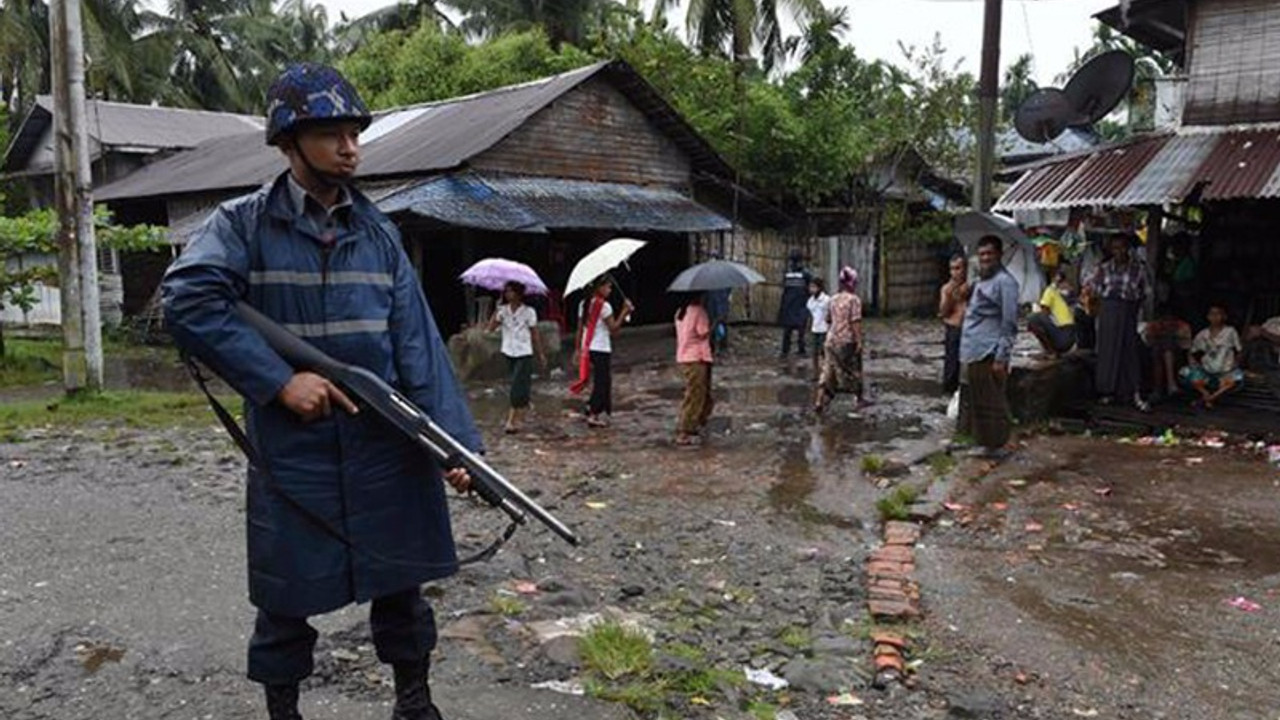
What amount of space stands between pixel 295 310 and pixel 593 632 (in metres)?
1.81

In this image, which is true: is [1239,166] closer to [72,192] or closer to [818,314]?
[818,314]

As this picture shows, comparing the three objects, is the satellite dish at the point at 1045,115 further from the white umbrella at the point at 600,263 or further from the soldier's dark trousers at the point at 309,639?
the soldier's dark trousers at the point at 309,639

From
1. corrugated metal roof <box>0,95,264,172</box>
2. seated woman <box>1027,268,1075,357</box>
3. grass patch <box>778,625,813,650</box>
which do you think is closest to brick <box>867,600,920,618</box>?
grass patch <box>778,625,813,650</box>

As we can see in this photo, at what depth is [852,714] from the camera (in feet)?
11.2

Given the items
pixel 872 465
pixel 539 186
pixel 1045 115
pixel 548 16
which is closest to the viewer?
pixel 872 465

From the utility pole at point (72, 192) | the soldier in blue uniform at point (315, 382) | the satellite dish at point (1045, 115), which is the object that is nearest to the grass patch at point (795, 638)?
the soldier in blue uniform at point (315, 382)

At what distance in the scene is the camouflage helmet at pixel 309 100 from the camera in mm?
2547

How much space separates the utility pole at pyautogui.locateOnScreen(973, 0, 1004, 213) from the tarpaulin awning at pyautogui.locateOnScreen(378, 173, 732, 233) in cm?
674

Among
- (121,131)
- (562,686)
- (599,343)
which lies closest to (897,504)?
(562,686)

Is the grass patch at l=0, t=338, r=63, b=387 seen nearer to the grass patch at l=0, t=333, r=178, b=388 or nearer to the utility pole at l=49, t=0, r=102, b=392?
the grass patch at l=0, t=333, r=178, b=388

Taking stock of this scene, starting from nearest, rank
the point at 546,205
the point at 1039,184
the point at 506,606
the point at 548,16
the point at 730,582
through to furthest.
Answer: the point at 506,606 → the point at 730,582 → the point at 1039,184 → the point at 546,205 → the point at 548,16

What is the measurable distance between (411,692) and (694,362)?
5.81 metres

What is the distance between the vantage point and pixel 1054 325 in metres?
9.53

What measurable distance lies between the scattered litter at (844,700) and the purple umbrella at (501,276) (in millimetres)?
6159
